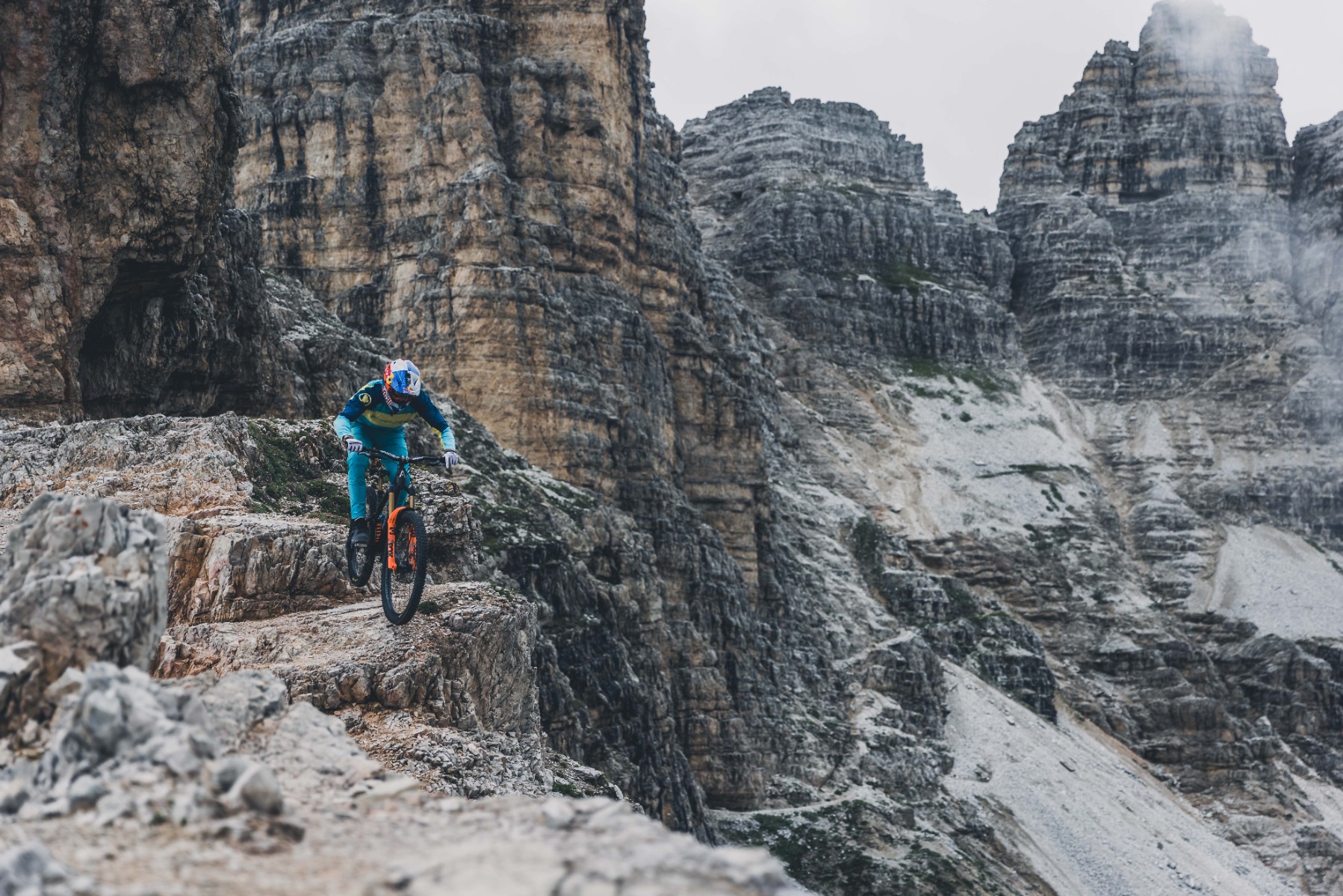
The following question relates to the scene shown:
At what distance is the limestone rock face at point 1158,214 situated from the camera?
→ 164625mm

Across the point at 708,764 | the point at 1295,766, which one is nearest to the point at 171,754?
the point at 708,764

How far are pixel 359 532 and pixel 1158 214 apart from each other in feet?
558

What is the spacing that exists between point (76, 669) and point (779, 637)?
3209 inches

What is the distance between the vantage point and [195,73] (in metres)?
34.1

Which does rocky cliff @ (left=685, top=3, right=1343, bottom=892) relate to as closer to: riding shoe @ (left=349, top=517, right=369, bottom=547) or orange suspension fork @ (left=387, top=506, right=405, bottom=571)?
riding shoe @ (left=349, top=517, right=369, bottom=547)

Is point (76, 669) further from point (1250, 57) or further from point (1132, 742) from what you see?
point (1250, 57)

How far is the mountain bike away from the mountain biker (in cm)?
11

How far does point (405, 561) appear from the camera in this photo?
18.0 m

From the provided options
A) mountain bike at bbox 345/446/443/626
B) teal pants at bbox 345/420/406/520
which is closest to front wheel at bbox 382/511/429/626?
mountain bike at bbox 345/446/443/626

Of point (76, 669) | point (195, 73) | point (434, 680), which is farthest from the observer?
point (195, 73)

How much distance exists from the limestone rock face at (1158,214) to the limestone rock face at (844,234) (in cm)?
678

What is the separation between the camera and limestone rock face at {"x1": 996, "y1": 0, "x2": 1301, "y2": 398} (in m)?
165

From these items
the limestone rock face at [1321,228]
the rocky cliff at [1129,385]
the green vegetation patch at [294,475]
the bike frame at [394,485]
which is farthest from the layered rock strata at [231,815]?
the limestone rock face at [1321,228]

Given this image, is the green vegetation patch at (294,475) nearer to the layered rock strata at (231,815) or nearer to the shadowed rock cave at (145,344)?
the layered rock strata at (231,815)
